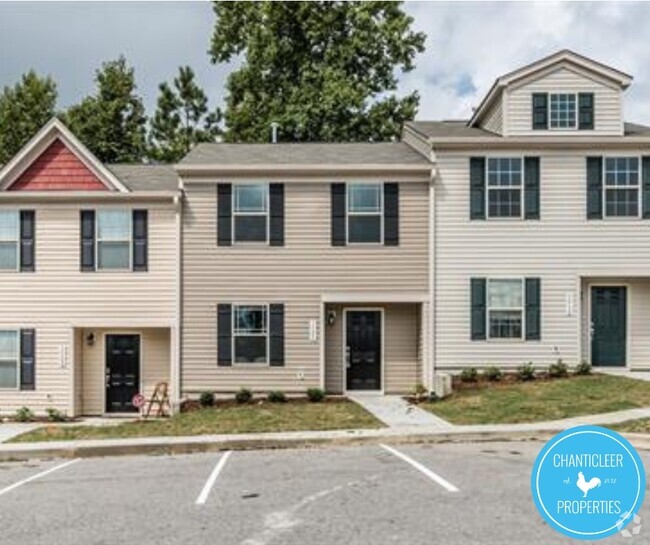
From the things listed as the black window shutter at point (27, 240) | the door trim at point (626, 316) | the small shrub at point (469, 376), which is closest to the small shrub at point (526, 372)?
the small shrub at point (469, 376)

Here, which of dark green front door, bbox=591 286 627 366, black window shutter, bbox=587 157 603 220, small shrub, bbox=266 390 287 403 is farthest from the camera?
dark green front door, bbox=591 286 627 366

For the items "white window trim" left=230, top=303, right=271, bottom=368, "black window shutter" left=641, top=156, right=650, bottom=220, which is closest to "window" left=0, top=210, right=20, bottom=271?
"white window trim" left=230, top=303, right=271, bottom=368

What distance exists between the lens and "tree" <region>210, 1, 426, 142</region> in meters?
35.9

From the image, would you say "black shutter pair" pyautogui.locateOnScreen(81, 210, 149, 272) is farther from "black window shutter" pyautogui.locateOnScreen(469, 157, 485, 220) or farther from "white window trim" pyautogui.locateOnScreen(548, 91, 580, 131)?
"white window trim" pyautogui.locateOnScreen(548, 91, 580, 131)

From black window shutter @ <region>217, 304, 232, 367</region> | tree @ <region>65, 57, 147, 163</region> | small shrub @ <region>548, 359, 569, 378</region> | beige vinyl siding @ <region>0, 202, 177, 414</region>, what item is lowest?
small shrub @ <region>548, 359, 569, 378</region>

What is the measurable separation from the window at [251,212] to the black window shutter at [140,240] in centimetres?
242

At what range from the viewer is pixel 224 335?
21359mm

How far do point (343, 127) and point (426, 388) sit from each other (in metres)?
17.7

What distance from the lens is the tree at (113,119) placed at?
39.2 m

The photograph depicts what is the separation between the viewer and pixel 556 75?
2189cm

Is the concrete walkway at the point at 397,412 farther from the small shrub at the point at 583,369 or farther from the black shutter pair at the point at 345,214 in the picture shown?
the small shrub at the point at 583,369

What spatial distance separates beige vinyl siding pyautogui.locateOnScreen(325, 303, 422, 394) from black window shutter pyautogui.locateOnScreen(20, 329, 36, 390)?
7.79m

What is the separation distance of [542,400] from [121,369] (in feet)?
37.4

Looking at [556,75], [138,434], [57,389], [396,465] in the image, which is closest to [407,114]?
[556,75]
